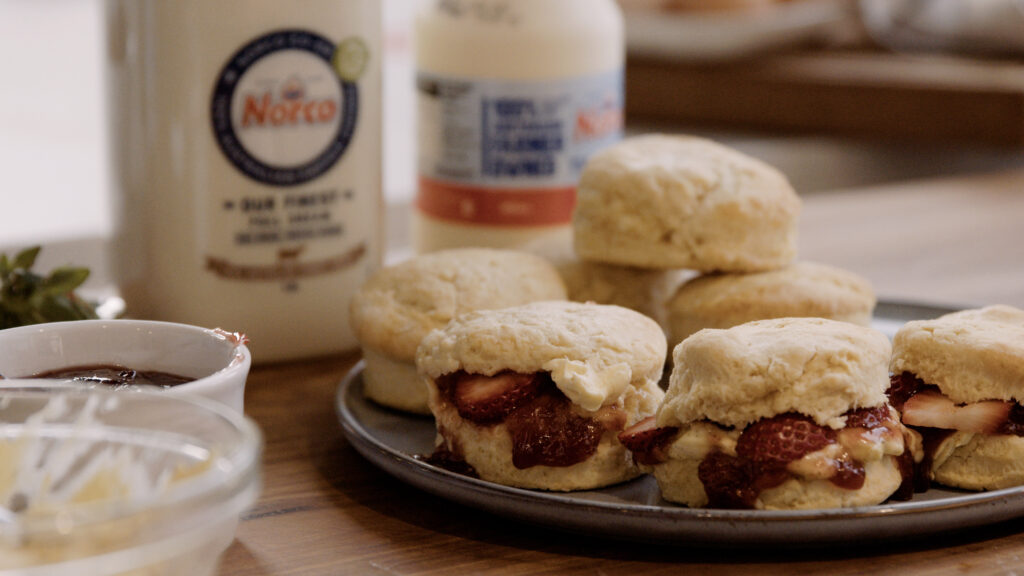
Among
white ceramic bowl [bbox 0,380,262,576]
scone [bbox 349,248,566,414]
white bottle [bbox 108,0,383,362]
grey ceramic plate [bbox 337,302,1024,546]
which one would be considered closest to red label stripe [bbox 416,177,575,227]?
white bottle [bbox 108,0,383,362]

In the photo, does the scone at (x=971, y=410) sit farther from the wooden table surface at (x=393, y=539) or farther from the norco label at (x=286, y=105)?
the norco label at (x=286, y=105)

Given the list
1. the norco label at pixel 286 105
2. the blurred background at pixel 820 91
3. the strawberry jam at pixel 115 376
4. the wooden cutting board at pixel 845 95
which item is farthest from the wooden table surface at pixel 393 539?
the wooden cutting board at pixel 845 95

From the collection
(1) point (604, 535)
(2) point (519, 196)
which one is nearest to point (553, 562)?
(1) point (604, 535)

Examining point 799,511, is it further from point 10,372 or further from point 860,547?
point 10,372

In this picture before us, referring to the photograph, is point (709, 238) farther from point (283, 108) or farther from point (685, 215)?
point (283, 108)

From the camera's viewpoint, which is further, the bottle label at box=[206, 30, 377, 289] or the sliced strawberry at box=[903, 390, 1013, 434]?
the bottle label at box=[206, 30, 377, 289]

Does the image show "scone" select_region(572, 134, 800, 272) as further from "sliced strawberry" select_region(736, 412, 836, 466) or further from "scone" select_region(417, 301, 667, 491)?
"sliced strawberry" select_region(736, 412, 836, 466)
